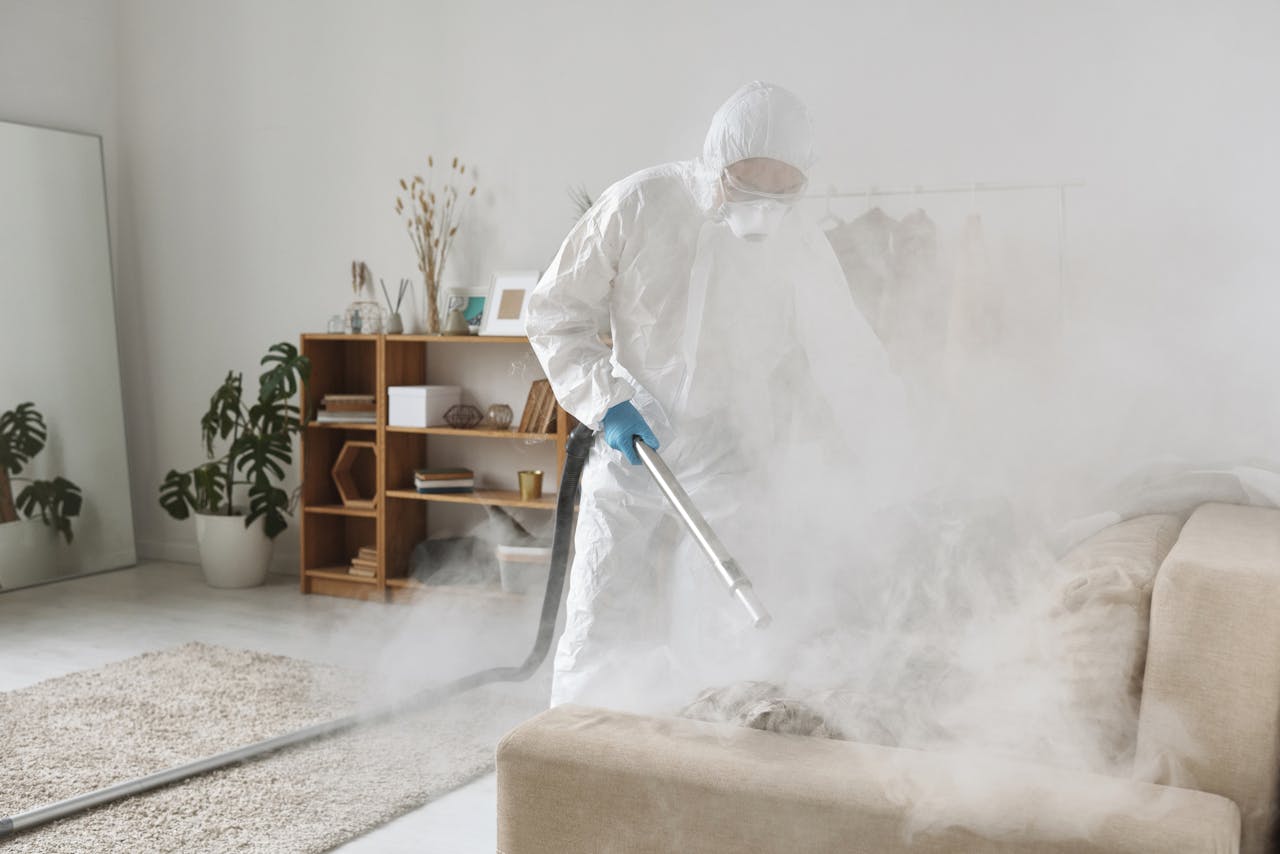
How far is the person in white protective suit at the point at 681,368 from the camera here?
7.03ft

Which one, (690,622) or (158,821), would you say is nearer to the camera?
(690,622)

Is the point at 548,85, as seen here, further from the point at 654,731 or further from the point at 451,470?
the point at 654,731

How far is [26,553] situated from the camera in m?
4.72

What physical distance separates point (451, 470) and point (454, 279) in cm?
76

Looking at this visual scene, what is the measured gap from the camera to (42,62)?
195 inches

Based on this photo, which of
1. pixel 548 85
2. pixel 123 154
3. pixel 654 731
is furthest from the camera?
pixel 123 154

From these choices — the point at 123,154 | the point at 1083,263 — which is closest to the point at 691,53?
the point at 1083,263

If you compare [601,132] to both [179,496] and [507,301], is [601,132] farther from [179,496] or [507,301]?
[179,496]

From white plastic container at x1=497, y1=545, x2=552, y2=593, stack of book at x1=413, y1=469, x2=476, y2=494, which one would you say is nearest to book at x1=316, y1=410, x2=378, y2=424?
stack of book at x1=413, y1=469, x2=476, y2=494

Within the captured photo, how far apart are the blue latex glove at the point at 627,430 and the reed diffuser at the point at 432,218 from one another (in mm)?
2394

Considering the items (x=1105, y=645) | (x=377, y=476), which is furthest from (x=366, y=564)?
(x=1105, y=645)

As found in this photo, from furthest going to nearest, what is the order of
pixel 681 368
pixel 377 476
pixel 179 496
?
pixel 179 496 → pixel 377 476 → pixel 681 368

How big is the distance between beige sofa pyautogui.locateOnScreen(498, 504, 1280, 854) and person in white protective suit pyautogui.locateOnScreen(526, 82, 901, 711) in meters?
0.67

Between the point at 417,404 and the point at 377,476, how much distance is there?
0.34m
